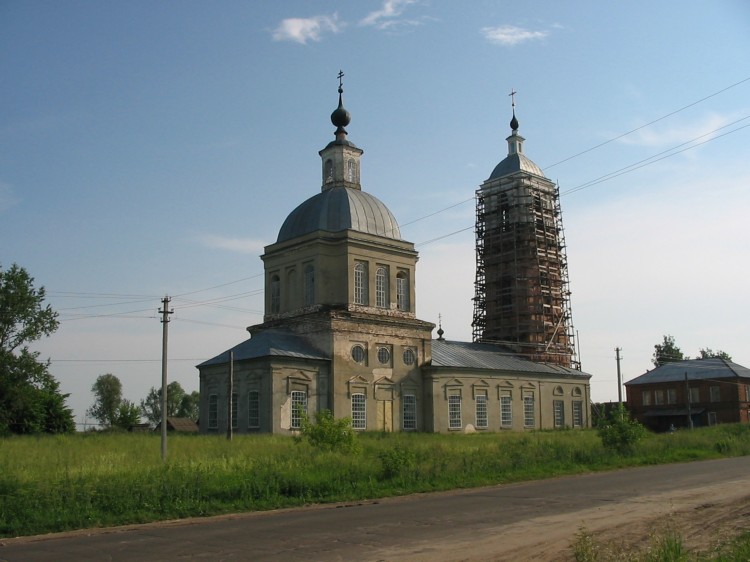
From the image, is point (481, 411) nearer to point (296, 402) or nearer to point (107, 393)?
point (296, 402)

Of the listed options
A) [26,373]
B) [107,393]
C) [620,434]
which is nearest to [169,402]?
[107,393]

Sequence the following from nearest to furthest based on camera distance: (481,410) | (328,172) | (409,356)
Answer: (409,356)
(481,410)
(328,172)

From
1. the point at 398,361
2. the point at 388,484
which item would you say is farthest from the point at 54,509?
the point at 398,361

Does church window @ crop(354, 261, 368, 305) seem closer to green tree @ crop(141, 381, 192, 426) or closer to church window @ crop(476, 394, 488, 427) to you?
church window @ crop(476, 394, 488, 427)

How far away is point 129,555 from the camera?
1004 cm

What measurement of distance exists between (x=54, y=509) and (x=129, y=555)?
12.7ft

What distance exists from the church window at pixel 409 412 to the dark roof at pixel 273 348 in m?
5.65

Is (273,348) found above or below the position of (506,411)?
above

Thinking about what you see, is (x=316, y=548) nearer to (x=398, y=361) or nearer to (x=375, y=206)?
(x=398, y=361)

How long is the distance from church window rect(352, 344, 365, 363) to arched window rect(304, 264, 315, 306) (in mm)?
3423

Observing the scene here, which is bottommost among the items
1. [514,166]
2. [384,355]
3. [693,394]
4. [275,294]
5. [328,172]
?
[693,394]

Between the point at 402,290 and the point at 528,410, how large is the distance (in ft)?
37.7

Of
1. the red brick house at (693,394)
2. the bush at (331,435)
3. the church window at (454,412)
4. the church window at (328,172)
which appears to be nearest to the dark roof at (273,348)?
the church window at (454,412)

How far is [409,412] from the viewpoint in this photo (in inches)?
1585
